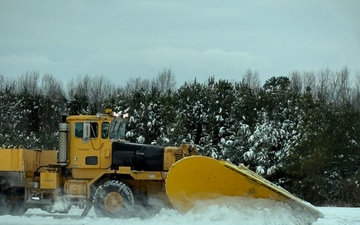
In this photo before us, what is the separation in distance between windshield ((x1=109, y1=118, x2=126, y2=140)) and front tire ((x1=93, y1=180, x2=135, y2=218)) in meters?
1.48

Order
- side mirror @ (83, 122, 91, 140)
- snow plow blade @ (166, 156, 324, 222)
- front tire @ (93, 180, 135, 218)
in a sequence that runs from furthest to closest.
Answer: side mirror @ (83, 122, 91, 140), front tire @ (93, 180, 135, 218), snow plow blade @ (166, 156, 324, 222)

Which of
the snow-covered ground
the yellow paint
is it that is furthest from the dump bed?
the snow-covered ground

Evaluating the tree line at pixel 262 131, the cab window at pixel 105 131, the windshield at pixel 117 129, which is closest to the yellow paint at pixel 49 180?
the cab window at pixel 105 131

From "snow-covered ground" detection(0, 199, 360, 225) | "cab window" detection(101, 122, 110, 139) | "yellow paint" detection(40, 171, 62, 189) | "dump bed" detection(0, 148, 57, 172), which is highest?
"cab window" detection(101, 122, 110, 139)

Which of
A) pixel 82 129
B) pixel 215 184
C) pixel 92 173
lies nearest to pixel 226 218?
pixel 215 184

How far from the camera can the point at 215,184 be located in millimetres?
13359

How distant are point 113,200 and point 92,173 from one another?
1.18 meters

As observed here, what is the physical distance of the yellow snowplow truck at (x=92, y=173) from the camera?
15109mm

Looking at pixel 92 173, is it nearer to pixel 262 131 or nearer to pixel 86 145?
pixel 86 145

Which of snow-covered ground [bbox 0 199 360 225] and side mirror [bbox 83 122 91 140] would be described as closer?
snow-covered ground [bbox 0 199 360 225]

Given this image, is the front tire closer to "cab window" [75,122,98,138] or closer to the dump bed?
"cab window" [75,122,98,138]

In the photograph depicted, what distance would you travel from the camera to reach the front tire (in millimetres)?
14867

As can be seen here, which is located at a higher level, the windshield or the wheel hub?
the windshield

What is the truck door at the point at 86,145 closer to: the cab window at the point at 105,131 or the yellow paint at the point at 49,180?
the cab window at the point at 105,131
